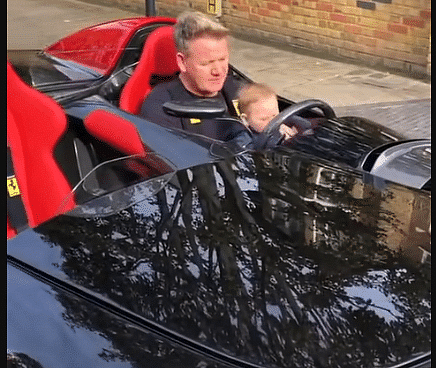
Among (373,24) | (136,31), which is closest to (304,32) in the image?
(373,24)

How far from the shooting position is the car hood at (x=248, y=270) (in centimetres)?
170

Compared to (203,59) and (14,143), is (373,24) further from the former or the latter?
(14,143)

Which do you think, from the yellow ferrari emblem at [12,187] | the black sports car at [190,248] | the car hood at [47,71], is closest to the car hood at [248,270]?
the black sports car at [190,248]

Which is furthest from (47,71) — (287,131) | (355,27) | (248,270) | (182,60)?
(355,27)

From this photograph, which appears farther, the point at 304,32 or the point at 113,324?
the point at 304,32

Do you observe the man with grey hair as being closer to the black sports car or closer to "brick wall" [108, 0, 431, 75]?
the black sports car

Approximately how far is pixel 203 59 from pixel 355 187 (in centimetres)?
70

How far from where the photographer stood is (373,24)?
746 cm

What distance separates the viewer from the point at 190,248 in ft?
6.46

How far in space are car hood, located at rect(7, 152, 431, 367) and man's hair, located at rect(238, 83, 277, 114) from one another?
448 millimetres

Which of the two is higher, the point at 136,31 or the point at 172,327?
the point at 136,31

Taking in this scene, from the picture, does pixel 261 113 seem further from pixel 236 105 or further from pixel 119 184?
pixel 119 184

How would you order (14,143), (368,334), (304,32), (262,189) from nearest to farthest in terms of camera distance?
1. (368,334)
2. (14,143)
3. (262,189)
4. (304,32)

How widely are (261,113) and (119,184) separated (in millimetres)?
688
